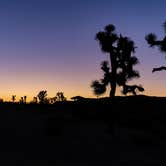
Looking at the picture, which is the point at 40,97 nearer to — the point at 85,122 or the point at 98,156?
the point at 85,122

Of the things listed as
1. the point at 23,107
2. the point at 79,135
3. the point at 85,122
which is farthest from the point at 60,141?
the point at 23,107

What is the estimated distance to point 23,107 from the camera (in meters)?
31.0

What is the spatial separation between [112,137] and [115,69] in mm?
3470

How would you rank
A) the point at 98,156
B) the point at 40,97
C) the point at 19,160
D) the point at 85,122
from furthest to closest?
1. the point at 40,97
2. the point at 85,122
3. the point at 98,156
4. the point at 19,160

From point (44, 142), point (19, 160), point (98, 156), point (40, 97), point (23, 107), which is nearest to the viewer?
point (19, 160)

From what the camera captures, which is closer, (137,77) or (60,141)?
(60,141)

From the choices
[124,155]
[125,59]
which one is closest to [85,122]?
[125,59]

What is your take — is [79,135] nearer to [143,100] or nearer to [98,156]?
[98,156]

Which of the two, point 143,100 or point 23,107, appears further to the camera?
point 23,107

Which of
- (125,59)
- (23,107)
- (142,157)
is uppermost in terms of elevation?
(125,59)

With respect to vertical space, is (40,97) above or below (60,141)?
above

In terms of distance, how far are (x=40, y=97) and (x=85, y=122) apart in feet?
55.6

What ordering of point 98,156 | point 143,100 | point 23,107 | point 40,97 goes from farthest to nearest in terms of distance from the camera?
point 40,97, point 23,107, point 143,100, point 98,156

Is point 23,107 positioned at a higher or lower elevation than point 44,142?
higher
